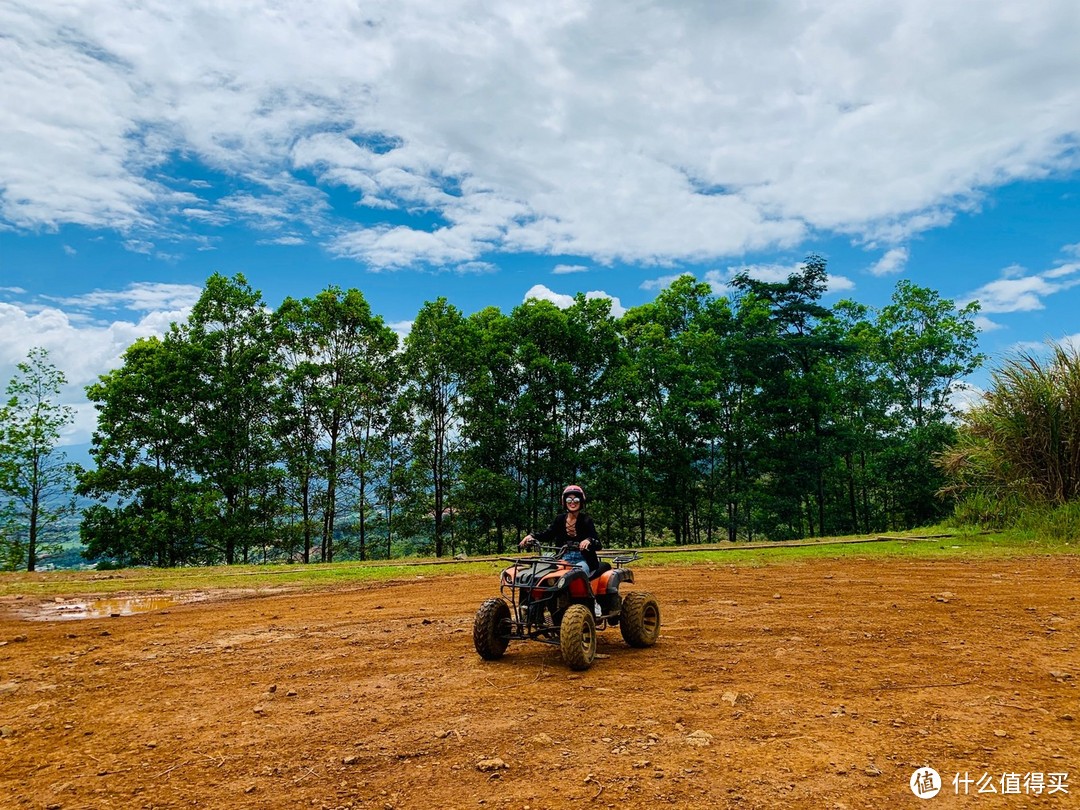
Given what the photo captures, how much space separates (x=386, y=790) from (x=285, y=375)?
32997 millimetres

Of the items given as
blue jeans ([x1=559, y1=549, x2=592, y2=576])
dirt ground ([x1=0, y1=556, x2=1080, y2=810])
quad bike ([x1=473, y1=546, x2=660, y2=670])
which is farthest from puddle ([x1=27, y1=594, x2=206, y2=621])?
blue jeans ([x1=559, y1=549, x2=592, y2=576])

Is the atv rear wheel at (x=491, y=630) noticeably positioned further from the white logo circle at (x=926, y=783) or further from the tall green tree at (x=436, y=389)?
the tall green tree at (x=436, y=389)

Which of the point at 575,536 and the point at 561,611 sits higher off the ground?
the point at 575,536

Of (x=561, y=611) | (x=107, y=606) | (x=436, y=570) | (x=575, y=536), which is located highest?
(x=575, y=536)

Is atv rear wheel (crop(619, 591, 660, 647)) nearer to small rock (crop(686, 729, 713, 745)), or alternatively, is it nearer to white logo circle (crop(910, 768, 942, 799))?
small rock (crop(686, 729, 713, 745))

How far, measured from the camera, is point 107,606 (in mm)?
12219

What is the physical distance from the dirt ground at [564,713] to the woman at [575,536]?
3.61ft

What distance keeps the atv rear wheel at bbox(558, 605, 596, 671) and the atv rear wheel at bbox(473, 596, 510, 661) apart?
0.72m

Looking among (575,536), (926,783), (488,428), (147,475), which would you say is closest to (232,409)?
(147,475)

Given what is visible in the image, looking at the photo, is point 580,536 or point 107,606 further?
point 107,606

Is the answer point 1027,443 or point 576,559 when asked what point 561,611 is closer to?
point 576,559

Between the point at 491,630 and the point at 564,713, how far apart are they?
1748mm

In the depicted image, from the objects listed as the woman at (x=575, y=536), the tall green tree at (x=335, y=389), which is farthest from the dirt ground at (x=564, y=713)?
the tall green tree at (x=335, y=389)

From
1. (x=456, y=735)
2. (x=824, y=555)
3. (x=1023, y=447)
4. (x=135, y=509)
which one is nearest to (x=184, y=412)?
(x=135, y=509)
